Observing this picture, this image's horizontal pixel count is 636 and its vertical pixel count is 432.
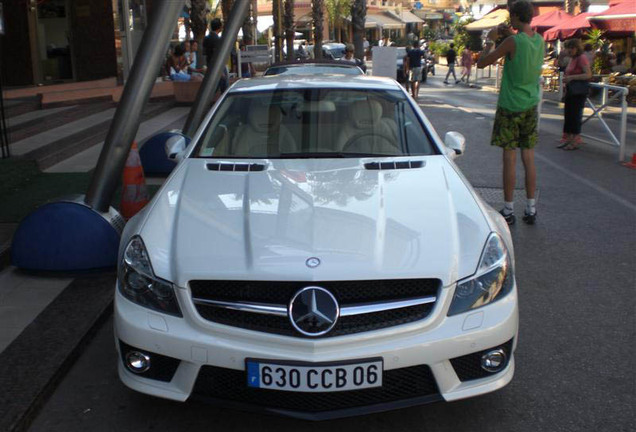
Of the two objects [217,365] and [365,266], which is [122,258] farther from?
→ [365,266]

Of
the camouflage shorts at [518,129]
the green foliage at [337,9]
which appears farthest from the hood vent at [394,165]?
the green foliage at [337,9]

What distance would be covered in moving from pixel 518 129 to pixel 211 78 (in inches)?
171

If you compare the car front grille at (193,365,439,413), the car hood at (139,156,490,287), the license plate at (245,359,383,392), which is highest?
the car hood at (139,156,490,287)

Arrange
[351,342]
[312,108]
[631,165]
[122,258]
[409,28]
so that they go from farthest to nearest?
[409,28], [631,165], [312,108], [122,258], [351,342]

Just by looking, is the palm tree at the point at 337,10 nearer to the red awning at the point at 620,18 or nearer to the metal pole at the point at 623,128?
the red awning at the point at 620,18

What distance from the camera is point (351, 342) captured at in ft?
10.2

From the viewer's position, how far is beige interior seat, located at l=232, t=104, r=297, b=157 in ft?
15.7

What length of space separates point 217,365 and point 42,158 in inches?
302

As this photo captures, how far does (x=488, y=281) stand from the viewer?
3379 millimetres

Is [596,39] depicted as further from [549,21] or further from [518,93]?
[518,93]

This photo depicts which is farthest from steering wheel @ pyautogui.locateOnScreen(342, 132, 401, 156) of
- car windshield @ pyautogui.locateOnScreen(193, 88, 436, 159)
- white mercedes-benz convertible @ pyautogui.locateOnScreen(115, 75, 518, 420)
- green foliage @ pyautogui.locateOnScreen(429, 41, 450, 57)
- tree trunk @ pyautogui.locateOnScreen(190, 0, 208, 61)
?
green foliage @ pyautogui.locateOnScreen(429, 41, 450, 57)

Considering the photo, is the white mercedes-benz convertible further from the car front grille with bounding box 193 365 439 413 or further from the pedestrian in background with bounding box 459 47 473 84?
the pedestrian in background with bounding box 459 47 473 84

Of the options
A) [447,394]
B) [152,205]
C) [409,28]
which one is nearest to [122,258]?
[152,205]

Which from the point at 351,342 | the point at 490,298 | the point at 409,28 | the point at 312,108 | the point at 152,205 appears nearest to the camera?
the point at 351,342
